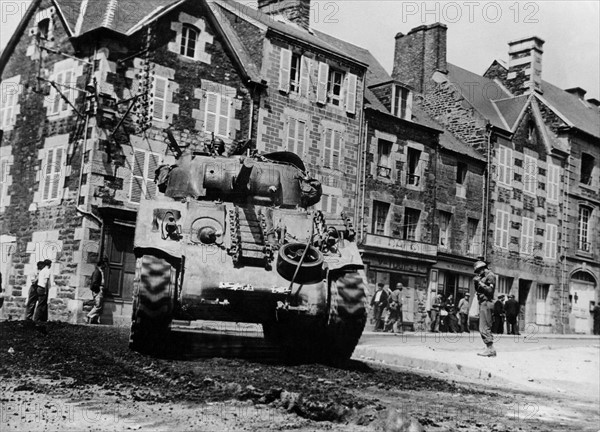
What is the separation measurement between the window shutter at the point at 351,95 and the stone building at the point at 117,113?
105 centimetres

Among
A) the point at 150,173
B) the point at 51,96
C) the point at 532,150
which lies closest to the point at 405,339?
the point at 150,173

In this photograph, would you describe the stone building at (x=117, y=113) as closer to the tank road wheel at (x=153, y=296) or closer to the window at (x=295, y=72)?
the window at (x=295, y=72)

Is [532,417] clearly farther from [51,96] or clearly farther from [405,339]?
[51,96]

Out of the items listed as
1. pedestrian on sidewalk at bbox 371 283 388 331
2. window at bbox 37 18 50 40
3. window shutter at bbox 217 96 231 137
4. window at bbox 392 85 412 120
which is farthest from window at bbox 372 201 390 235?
window at bbox 37 18 50 40

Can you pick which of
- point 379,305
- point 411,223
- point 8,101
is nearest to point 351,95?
point 411,223

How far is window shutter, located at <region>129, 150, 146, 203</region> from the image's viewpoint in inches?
896

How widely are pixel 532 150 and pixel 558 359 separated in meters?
23.1

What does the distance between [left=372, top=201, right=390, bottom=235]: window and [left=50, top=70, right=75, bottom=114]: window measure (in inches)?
458

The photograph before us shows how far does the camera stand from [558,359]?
1508cm

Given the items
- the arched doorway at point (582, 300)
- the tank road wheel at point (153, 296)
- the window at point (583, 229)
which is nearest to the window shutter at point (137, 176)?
the tank road wheel at point (153, 296)

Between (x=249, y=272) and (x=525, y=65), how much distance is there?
31.8 metres

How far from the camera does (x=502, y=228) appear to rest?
115 ft

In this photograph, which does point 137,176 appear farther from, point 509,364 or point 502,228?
point 502,228

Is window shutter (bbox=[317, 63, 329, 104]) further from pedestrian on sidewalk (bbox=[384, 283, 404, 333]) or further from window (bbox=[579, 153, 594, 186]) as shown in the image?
window (bbox=[579, 153, 594, 186])
